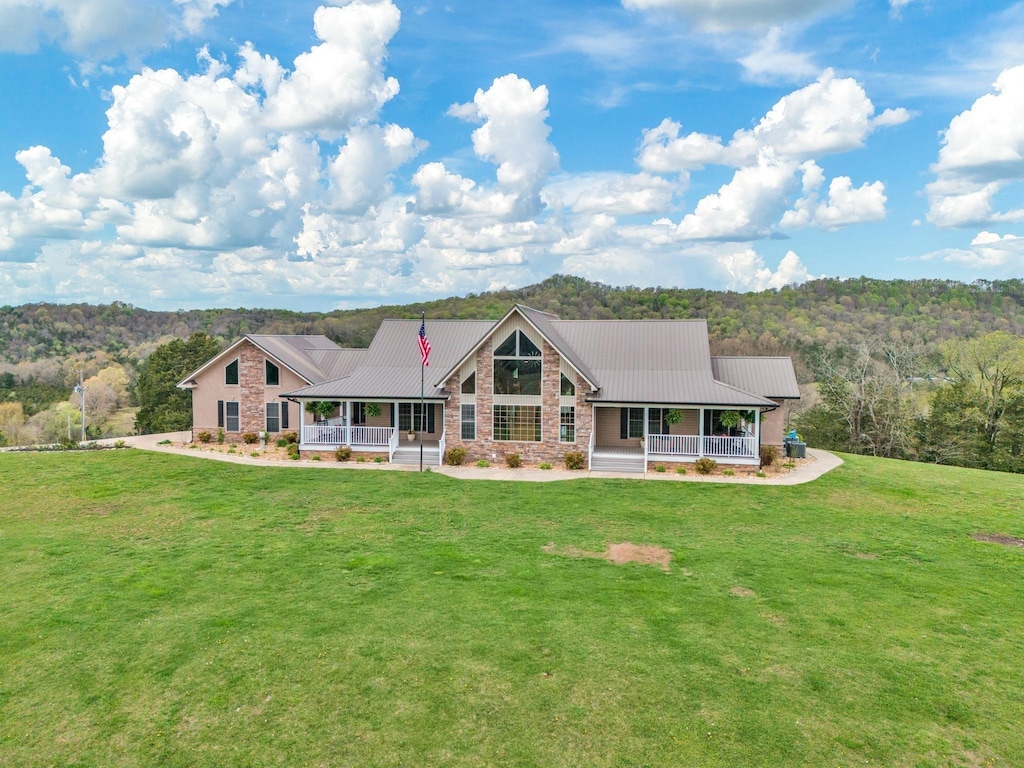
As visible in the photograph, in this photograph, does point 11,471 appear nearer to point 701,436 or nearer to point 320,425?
point 320,425

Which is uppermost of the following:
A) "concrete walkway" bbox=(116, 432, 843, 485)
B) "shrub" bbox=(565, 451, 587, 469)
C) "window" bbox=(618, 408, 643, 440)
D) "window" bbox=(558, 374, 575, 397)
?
"window" bbox=(558, 374, 575, 397)

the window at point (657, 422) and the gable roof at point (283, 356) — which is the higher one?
the gable roof at point (283, 356)

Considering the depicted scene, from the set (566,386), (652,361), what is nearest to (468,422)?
(566,386)

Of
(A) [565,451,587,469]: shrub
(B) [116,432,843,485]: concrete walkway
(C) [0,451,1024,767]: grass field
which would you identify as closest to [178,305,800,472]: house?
(A) [565,451,587,469]: shrub

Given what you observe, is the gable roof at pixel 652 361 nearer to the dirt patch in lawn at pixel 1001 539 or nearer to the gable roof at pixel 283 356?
the dirt patch in lawn at pixel 1001 539

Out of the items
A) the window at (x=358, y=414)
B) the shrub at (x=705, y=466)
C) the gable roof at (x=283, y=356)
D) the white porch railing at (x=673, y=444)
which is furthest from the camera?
the gable roof at (x=283, y=356)

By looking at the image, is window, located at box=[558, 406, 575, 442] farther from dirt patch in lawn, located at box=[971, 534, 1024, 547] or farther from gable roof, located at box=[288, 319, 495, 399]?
dirt patch in lawn, located at box=[971, 534, 1024, 547]

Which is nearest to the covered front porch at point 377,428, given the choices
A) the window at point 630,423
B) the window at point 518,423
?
the window at point 518,423

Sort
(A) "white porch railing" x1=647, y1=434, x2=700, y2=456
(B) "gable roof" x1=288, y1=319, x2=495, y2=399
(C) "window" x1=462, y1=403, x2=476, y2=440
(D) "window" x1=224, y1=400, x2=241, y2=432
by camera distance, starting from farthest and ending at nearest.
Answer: (D) "window" x1=224, y1=400, x2=241, y2=432
(B) "gable roof" x1=288, y1=319, x2=495, y2=399
(C) "window" x1=462, y1=403, x2=476, y2=440
(A) "white porch railing" x1=647, y1=434, x2=700, y2=456
